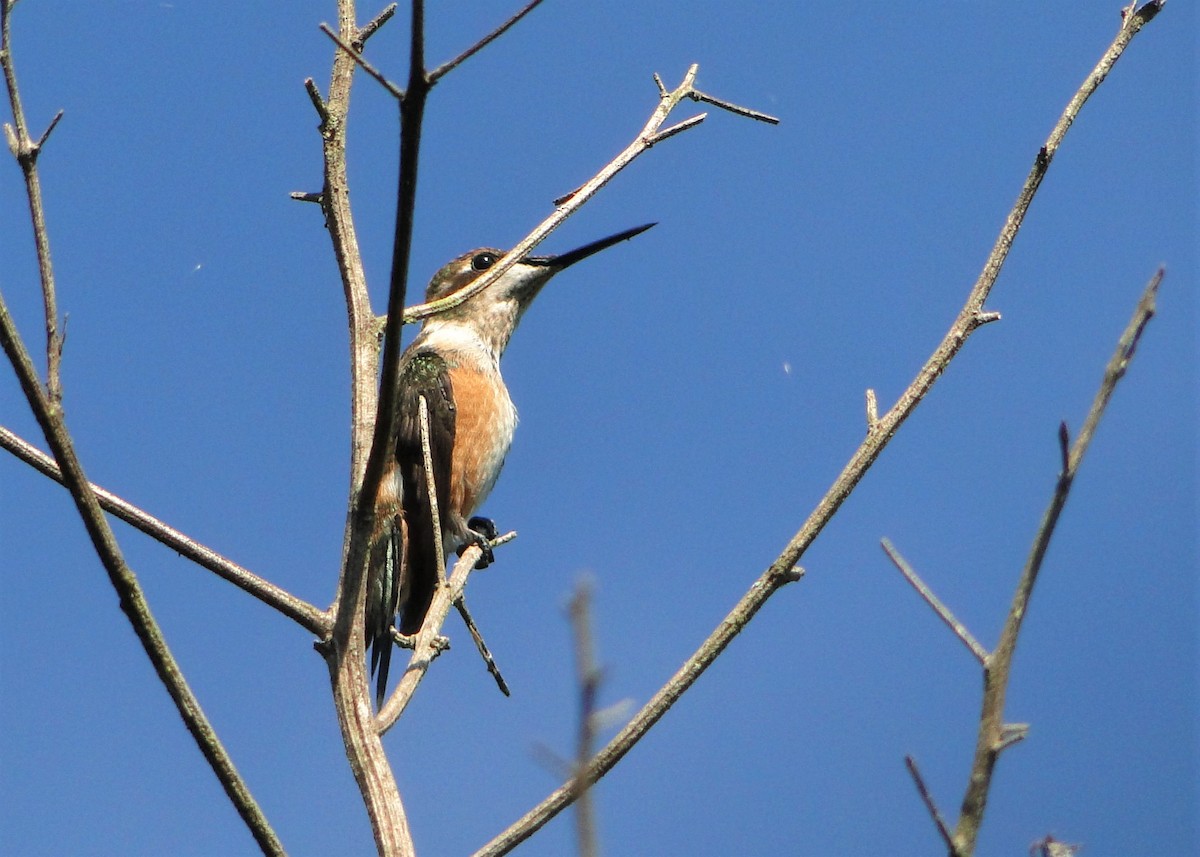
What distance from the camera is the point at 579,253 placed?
8.27 m

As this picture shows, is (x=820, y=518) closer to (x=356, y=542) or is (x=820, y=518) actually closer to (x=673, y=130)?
(x=356, y=542)

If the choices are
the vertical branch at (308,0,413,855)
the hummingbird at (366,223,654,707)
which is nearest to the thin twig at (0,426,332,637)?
the vertical branch at (308,0,413,855)

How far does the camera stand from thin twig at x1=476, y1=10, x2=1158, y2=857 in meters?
2.67

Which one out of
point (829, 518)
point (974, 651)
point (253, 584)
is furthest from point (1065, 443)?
point (253, 584)

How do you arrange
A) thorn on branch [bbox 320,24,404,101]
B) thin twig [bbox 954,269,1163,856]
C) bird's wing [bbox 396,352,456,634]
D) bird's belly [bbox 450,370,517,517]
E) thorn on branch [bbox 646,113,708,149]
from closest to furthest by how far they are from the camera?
thin twig [bbox 954,269,1163,856]
thorn on branch [bbox 320,24,404,101]
thorn on branch [bbox 646,113,708,149]
bird's wing [bbox 396,352,456,634]
bird's belly [bbox 450,370,517,517]

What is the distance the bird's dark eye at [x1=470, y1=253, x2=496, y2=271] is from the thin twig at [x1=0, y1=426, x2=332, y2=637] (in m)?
5.52

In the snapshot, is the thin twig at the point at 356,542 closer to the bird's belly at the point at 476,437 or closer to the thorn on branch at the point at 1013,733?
the thorn on branch at the point at 1013,733

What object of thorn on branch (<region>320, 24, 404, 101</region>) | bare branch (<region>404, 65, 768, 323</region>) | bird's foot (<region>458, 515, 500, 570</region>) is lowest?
thorn on branch (<region>320, 24, 404, 101</region>)

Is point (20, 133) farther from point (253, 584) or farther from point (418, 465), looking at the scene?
point (418, 465)

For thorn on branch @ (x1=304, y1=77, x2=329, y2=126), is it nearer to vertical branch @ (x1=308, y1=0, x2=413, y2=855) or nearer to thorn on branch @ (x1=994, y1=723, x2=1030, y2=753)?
vertical branch @ (x1=308, y1=0, x2=413, y2=855)

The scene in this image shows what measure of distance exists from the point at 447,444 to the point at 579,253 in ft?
5.63

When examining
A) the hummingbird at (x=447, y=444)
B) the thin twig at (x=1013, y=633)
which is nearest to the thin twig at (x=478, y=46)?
the thin twig at (x=1013, y=633)

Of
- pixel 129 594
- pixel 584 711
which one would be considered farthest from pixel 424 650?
pixel 584 711

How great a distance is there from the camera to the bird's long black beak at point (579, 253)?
A: 7598 millimetres
